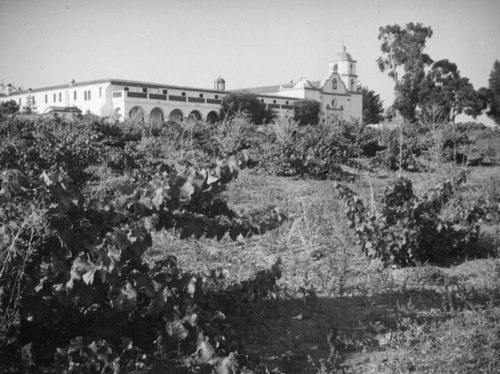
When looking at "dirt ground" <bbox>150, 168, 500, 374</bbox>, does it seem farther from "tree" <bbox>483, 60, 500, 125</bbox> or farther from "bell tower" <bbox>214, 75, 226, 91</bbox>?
"bell tower" <bbox>214, 75, 226, 91</bbox>

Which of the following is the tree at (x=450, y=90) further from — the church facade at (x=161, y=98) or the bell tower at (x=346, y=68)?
the bell tower at (x=346, y=68)

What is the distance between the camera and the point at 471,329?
3.09m

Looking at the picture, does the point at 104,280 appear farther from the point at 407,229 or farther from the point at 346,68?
the point at 346,68

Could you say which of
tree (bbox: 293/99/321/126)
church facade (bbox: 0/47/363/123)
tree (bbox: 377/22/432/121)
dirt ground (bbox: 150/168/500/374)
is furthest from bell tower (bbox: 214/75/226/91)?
dirt ground (bbox: 150/168/500/374)

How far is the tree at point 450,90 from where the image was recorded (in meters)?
42.6

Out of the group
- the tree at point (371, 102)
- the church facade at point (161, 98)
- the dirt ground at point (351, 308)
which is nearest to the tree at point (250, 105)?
the church facade at point (161, 98)

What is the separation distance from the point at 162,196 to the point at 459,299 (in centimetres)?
232

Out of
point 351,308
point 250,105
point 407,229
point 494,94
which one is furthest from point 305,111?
point 351,308

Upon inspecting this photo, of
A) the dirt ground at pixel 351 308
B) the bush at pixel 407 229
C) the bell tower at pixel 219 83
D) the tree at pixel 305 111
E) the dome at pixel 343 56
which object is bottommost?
the dirt ground at pixel 351 308

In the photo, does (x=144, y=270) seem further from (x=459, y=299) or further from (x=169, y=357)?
(x=459, y=299)

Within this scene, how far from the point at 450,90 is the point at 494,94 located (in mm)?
3922

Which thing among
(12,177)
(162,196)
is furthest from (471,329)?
(12,177)

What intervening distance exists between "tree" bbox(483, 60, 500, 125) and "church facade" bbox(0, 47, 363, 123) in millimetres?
12073

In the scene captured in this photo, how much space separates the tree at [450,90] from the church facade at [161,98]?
662 cm
